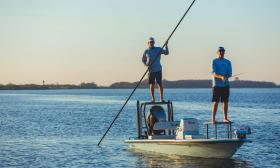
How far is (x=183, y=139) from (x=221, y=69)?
282 centimetres

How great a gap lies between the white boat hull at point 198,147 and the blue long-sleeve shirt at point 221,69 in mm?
1761

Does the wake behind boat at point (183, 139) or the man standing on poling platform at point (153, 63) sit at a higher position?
the man standing on poling platform at point (153, 63)

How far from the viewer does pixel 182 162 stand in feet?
72.5

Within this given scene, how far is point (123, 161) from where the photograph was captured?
77.3 feet

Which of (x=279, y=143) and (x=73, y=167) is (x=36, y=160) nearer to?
(x=73, y=167)

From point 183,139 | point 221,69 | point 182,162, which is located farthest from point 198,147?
point 221,69

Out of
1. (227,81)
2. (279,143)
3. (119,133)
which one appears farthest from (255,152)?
(119,133)

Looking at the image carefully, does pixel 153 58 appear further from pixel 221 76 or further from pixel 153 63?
pixel 221 76

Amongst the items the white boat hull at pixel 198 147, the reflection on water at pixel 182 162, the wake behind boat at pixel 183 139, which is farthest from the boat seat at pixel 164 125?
the reflection on water at pixel 182 162

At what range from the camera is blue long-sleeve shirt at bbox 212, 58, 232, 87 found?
2052 centimetres

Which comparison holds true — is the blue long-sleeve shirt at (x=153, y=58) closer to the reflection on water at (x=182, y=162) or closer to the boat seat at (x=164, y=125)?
the boat seat at (x=164, y=125)

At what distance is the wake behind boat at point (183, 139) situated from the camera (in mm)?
20688

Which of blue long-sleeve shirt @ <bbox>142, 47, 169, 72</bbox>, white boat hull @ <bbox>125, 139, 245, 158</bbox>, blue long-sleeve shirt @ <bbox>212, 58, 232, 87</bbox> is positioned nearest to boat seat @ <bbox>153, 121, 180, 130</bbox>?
white boat hull @ <bbox>125, 139, 245, 158</bbox>

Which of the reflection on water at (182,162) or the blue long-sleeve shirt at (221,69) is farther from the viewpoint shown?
the reflection on water at (182,162)
